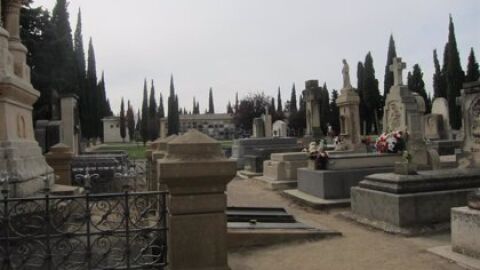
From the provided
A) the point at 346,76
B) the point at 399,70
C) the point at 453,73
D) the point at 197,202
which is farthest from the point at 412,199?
the point at 453,73

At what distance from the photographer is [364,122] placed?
52.1m

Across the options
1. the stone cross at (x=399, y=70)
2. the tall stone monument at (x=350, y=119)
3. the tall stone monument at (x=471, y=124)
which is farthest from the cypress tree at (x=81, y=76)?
the tall stone monument at (x=471, y=124)

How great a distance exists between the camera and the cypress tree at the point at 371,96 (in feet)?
167

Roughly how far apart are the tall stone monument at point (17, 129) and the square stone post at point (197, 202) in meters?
3.77

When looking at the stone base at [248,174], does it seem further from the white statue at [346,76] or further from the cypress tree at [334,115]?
the cypress tree at [334,115]

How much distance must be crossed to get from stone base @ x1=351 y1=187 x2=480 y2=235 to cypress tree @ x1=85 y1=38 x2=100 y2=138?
35916 mm

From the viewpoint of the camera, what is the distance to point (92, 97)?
149 feet

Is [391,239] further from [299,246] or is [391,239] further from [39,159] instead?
[39,159]

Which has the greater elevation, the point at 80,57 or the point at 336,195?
the point at 80,57

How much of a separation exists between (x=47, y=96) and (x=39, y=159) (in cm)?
1787

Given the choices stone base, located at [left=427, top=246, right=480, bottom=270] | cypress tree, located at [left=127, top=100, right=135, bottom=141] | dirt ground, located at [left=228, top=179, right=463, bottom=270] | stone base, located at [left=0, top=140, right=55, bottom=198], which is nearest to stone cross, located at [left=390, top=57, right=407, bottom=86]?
dirt ground, located at [left=228, top=179, right=463, bottom=270]

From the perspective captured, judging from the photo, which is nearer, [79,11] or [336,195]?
[336,195]

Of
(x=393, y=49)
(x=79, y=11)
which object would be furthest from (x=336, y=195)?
(x=393, y=49)

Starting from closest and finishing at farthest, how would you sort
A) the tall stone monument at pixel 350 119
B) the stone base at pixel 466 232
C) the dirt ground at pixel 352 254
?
1. the stone base at pixel 466 232
2. the dirt ground at pixel 352 254
3. the tall stone monument at pixel 350 119
